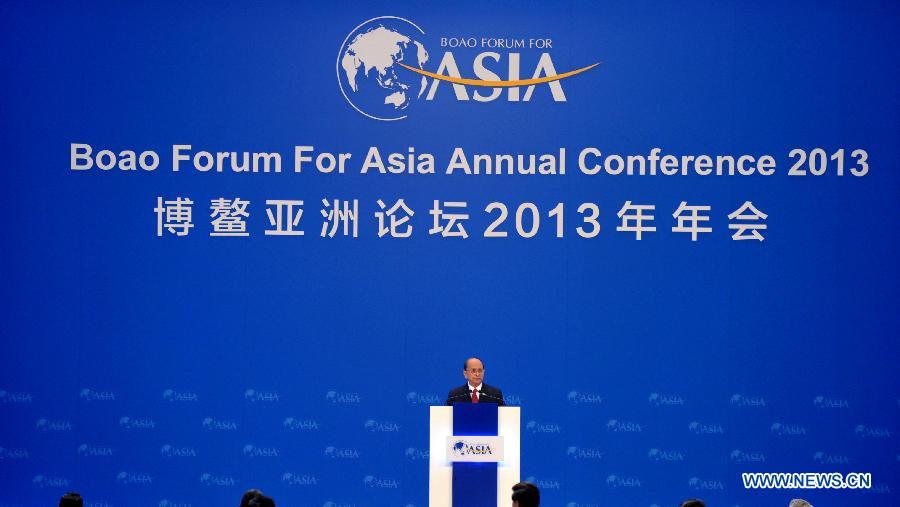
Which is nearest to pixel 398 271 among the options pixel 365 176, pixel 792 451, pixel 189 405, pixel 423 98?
pixel 365 176

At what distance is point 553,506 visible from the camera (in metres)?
6.89

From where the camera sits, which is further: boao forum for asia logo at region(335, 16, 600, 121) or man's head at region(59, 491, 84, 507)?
boao forum for asia logo at region(335, 16, 600, 121)

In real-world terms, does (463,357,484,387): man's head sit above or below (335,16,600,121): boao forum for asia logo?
below

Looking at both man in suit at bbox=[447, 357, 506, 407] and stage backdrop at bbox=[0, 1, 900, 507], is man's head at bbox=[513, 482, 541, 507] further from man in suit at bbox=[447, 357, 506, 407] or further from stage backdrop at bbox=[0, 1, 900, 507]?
stage backdrop at bbox=[0, 1, 900, 507]

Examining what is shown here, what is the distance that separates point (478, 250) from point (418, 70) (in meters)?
1.33

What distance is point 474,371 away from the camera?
20.2 feet

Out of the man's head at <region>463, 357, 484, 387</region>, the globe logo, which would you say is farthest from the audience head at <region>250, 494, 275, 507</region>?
the globe logo

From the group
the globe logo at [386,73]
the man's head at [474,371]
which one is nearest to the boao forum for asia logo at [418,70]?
the globe logo at [386,73]

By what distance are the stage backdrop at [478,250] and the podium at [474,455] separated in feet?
8.40

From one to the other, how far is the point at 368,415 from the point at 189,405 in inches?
49.6

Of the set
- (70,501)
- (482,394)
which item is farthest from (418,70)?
(70,501)

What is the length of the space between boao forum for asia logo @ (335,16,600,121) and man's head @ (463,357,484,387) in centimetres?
188

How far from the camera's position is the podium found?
170 inches

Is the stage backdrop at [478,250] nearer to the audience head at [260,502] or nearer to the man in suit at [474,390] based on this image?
the man in suit at [474,390]
